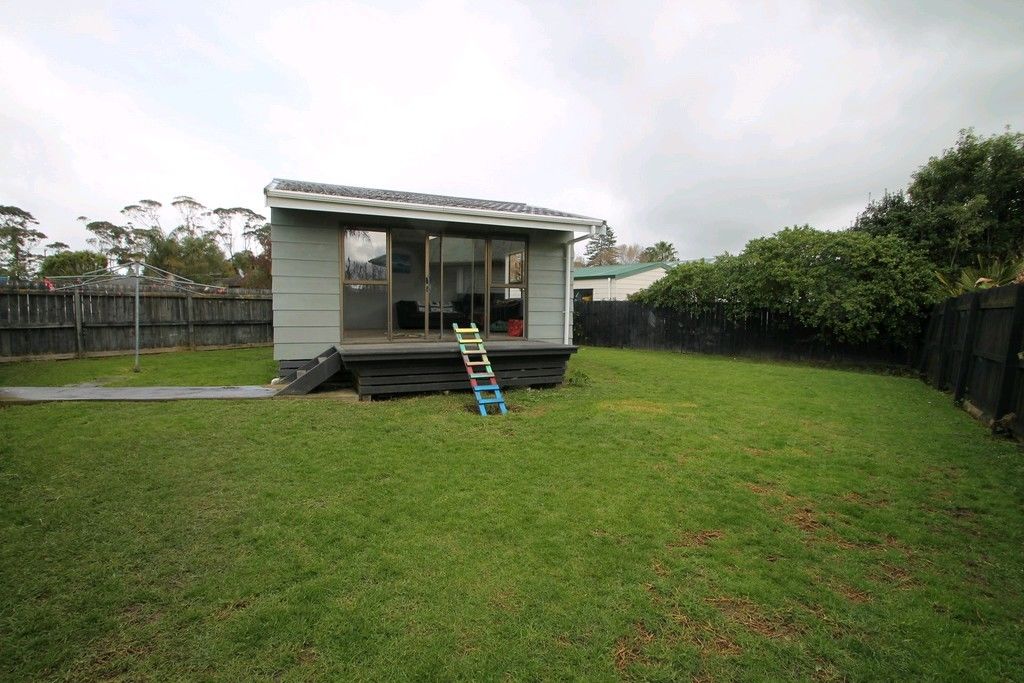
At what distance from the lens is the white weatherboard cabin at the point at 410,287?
6781 millimetres

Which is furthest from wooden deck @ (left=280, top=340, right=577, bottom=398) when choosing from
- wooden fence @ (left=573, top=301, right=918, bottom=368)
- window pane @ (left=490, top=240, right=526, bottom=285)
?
wooden fence @ (left=573, top=301, right=918, bottom=368)

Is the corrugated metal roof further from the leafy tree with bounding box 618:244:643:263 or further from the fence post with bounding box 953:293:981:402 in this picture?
the leafy tree with bounding box 618:244:643:263

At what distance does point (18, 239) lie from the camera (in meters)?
29.2

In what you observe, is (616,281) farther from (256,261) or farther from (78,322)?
(256,261)

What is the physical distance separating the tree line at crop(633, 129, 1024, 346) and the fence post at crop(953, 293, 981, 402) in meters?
3.13

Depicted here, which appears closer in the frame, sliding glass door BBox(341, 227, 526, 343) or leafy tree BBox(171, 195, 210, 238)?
sliding glass door BBox(341, 227, 526, 343)

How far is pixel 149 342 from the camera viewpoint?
11.8 m

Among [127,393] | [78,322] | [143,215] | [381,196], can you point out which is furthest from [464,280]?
[143,215]

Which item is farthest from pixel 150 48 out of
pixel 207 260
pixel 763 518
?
pixel 207 260

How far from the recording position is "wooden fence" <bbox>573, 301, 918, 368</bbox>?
38.7 ft

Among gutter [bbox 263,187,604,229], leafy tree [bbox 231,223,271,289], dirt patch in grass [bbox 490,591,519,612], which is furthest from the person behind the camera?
leafy tree [bbox 231,223,271,289]

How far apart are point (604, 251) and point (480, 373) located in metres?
50.4

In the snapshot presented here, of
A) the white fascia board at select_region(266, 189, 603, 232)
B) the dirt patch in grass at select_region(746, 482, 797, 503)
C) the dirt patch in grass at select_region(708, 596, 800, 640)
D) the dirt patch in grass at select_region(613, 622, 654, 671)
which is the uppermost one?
the white fascia board at select_region(266, 189, 603, 232)

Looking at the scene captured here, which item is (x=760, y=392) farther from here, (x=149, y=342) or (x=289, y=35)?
(x=149, y=342)
